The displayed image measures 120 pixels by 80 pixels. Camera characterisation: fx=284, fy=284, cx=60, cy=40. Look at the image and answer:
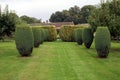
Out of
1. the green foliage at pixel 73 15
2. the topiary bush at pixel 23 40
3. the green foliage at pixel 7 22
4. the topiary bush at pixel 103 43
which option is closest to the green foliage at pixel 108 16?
the topiary bush at pixel 103 43

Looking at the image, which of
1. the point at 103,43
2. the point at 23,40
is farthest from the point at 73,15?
the point at 103,43

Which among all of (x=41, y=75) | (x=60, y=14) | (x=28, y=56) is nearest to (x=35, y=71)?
(x=41, y=75)

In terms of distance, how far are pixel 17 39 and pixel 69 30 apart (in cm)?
2739

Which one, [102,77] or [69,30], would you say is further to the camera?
[69,30]

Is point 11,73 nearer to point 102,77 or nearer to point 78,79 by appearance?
point 78,79

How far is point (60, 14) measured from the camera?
97.8m

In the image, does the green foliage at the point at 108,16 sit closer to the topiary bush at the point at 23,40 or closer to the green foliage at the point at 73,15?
the topiary bush at the point at 23,40

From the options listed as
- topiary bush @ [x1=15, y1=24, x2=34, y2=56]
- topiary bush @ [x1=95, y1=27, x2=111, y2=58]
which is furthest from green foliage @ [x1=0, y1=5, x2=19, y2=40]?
topiary bush @ [x1=95, y1=27, x2=111, y2=58]

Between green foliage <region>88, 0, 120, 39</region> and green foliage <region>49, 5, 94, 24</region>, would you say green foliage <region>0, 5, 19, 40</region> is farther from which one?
green foliage <region>49, 5, 94, 24</region>

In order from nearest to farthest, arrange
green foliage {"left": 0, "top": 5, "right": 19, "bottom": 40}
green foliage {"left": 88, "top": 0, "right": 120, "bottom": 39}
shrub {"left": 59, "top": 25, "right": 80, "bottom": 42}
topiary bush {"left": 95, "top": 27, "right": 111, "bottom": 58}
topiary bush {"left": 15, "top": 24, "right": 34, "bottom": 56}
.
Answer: topiary bush {"left": 95, "top": 27, "right": 111, "bottom": 58}, topiary bush {"left": 15, "top": 24, "right": 34, "bottom": 56}, green foliage {"left": 88, "top": 0, "right": 120, "bottom": 39}, green foliage {"left": 0, "top": 5, "right": 19, "bottom": 40}, shrub {"left": 59, "top": 25, "right": 80, "bottom": 42}

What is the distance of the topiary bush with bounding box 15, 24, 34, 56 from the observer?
19766 millimetres

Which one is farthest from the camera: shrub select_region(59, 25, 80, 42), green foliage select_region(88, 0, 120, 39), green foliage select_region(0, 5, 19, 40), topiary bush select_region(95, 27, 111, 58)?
shrub select_region(59, 25, 80, 42)

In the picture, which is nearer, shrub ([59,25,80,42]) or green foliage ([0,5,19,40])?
green foliage ([0,5,19,40])

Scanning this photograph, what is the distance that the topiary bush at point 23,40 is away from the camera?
19.8 meters
